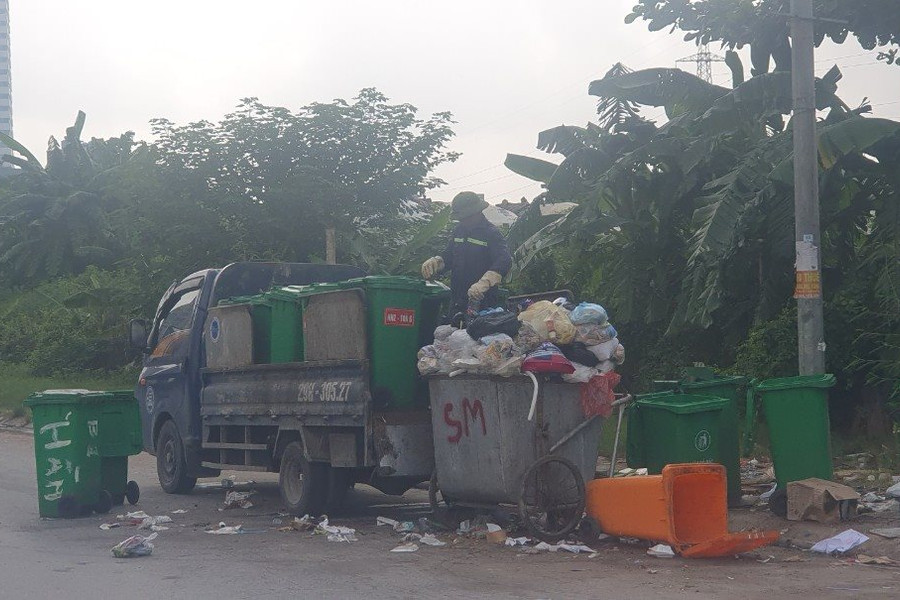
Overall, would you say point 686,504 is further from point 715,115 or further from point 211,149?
point 211,149

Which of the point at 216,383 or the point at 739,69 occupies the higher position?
the point at 739,69

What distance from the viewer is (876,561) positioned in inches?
289

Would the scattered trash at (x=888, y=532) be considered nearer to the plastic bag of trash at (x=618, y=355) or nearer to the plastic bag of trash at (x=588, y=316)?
→ the plastic bag of trash at (x=618, y=355)

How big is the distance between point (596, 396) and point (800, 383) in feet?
5.57

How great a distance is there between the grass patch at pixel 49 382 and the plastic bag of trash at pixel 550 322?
1776 cm

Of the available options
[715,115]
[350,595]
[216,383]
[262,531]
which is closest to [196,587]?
[350,595]

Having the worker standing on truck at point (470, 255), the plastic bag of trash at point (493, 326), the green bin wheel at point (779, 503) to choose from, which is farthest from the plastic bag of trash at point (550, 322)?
the green bin wheel at point (779, 503)

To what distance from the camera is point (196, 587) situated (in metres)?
6.80

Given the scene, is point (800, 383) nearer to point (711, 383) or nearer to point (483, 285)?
point (711, 383)

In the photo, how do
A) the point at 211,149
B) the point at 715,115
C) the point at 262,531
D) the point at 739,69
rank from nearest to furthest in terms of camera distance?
1. the point at 262,531
2. the point at 715,115
3. the point at 739,69
4. the point at 211,149

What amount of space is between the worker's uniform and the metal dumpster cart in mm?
1104

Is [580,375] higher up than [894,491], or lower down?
higher up

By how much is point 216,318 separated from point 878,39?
28.3 ft

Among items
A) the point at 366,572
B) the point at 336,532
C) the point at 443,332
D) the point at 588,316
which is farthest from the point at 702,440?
the point at 366,572
